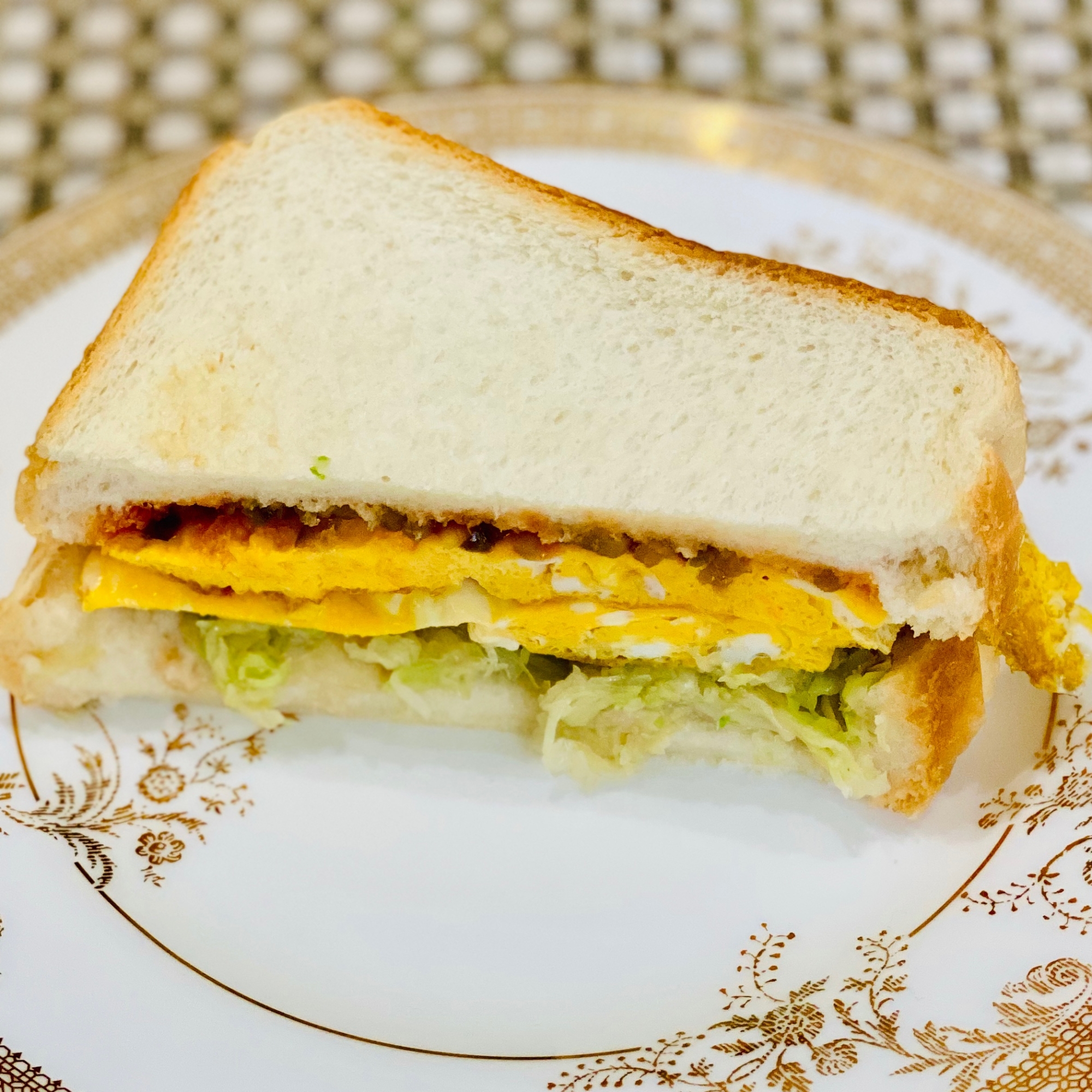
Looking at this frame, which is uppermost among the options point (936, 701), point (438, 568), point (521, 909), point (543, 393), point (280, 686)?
Answer: point (543, 393)

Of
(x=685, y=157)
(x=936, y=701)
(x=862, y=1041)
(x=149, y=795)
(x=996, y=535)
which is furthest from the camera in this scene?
(x=685, y=157)

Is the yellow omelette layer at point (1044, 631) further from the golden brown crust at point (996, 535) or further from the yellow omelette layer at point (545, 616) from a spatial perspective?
the yellow omelette layer at point (545, 616)

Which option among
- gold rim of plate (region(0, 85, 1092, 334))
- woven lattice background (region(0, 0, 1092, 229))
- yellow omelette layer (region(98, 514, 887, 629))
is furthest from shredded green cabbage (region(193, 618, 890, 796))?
woven lattice background (region(0, 0, 1092, 229))

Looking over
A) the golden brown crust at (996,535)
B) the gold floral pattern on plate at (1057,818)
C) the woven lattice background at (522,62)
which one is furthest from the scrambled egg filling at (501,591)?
the woven lattice background at (522,62)

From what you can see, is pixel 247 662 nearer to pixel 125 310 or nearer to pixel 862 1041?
pixel 125 310

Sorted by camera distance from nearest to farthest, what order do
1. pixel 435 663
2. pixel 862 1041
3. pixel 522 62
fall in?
pixel 862 1041 < pixel 435 663 < pixel 522 62

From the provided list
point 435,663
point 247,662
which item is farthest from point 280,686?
point 435,663
